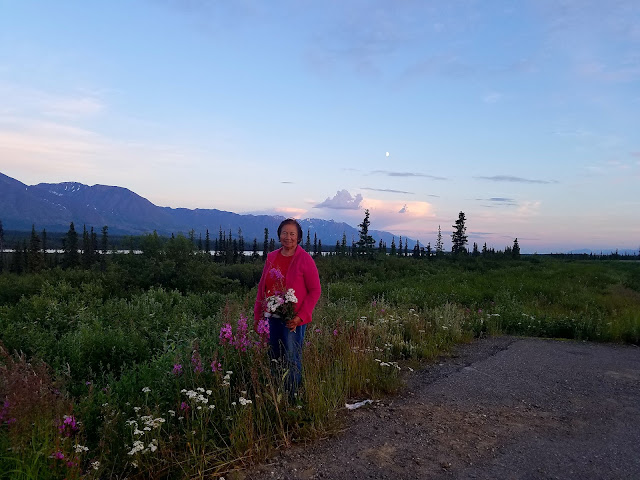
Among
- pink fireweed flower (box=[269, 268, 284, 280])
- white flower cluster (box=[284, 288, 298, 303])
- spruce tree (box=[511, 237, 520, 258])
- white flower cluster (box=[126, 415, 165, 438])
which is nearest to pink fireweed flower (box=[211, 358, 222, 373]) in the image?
white flower cluster (box=[126, 415, 165, 438])

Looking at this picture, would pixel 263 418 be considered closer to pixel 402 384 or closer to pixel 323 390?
pixel 323 390

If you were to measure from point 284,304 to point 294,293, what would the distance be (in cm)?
16

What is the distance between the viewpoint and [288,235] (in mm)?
4723

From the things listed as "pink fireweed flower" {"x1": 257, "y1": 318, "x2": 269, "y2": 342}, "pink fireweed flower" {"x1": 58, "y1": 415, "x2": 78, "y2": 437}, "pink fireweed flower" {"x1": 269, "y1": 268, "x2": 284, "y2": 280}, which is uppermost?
"pink fireweed flower" {"x1": 269, "y1": 268, "x2": 284, "y2": 280}

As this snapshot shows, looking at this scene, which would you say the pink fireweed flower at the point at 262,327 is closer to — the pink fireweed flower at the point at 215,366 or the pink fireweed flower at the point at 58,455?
the pink fireweed flower at the point at 215,366

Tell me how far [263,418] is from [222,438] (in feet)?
1.47

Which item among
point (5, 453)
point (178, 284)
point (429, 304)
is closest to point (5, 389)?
point (5, 453)

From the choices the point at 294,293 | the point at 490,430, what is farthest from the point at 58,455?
the point at 490,430

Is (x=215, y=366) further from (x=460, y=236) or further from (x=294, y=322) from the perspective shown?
(x=460, y=236)

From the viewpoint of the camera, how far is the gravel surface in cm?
377

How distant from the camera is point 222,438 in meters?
3.81

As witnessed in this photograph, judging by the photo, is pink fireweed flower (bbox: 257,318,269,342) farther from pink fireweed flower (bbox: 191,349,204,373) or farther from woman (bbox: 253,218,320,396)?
pink fireweed flower (bbox: 191,349,204,373)

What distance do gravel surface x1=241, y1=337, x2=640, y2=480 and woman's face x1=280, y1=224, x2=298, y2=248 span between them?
2.04 metres

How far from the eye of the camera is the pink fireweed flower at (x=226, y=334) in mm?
4660
